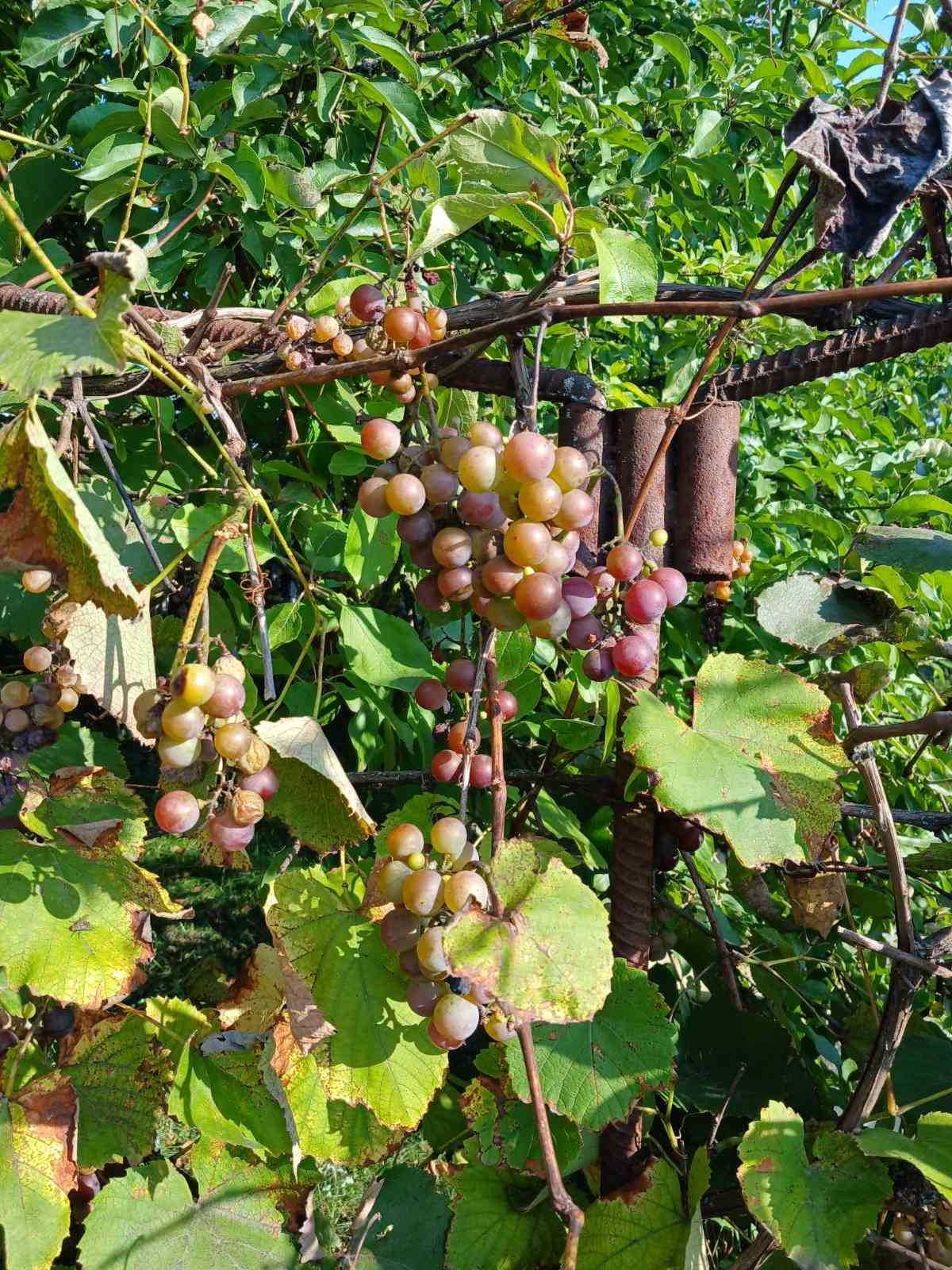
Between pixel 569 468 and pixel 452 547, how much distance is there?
0.38 ft

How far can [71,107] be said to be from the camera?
1.83 metres

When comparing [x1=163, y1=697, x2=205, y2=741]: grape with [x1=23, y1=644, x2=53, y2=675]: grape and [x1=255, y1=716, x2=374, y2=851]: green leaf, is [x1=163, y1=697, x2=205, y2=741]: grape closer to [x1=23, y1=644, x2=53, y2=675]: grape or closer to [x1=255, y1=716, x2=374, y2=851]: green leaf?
[x1=255, y1=716, x2=374, y2=851]: green leaf

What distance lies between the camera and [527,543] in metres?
0.71

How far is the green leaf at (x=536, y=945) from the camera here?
2.15 feet

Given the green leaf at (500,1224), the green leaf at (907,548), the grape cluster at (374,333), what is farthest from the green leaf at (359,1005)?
the green leaf at (907,548)

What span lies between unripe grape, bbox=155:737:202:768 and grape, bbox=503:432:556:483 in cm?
33

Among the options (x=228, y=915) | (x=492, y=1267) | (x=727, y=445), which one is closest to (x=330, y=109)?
(x=727, y=445)

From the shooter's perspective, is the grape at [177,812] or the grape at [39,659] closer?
the grape at [177,812]

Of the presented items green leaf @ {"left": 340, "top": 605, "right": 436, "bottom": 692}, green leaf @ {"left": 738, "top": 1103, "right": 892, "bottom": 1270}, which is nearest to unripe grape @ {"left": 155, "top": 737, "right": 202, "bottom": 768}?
green leaf @ {"left": 340, "top": 605, "right": 436, "bottom": 692}

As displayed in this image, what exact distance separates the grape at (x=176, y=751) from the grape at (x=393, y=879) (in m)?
0.19

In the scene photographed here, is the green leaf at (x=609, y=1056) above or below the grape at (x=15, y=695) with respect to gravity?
below

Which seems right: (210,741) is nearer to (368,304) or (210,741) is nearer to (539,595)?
(539,595)

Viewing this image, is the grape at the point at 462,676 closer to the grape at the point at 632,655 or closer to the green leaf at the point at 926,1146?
the grape at the point at 632,655

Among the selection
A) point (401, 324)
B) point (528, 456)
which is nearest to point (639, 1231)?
point (528, 456)
